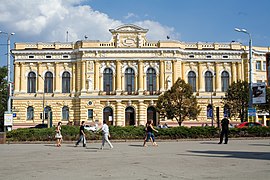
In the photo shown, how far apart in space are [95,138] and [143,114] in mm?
28405

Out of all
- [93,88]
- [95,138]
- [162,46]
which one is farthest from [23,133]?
[162,46]

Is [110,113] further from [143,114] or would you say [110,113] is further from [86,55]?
[86,55]

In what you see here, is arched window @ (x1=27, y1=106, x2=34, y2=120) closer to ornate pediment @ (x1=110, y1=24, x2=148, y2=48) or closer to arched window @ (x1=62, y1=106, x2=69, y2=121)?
arched window @ (x1=62, y1=106, x2=69, y2=121)

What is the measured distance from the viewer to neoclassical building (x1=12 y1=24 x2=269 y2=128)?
197ft

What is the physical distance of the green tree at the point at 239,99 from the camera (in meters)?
47.8

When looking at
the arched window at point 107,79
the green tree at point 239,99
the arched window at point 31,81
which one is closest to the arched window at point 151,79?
the arched window at point 107,79

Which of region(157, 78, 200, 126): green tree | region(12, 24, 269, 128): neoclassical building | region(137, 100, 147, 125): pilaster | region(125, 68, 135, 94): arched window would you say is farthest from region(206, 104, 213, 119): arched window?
region(125, 68, 135, 94): arched window

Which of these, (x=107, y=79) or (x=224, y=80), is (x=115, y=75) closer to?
(x=107, y=79)

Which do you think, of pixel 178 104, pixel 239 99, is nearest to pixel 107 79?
pixel 178 104

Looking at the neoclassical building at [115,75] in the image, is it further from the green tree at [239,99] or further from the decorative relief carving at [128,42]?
the green tree at [239,99]

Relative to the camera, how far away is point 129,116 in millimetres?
60812

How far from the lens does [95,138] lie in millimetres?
31812

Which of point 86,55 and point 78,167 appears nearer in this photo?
point 78,167

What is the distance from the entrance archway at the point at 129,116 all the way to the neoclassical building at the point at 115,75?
164 millimetres
